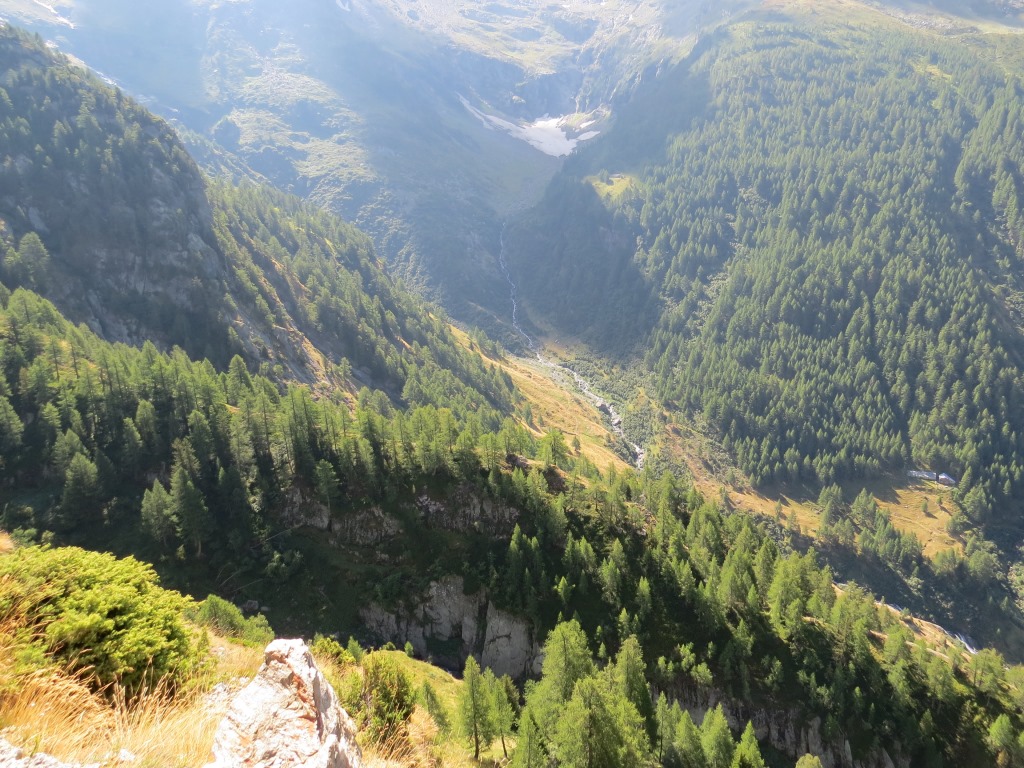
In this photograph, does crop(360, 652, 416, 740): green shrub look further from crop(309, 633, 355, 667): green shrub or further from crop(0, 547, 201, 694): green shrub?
crop(0, 547, 201, 694): green shrub

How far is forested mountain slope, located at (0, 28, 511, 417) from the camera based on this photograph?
133 meters

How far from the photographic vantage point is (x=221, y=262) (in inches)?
6191

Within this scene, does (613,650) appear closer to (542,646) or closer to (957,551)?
Result: (542,646)

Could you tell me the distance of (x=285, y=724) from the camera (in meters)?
12.2

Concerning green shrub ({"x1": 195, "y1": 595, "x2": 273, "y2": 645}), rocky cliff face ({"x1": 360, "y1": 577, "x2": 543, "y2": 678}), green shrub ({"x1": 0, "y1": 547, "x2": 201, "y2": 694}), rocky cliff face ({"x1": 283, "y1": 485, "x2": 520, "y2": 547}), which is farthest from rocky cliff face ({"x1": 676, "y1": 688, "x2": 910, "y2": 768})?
green shrub ({"x1": 0, "y1": 547, "x2": 201, "y2": 694})

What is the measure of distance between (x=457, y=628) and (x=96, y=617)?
202 ft

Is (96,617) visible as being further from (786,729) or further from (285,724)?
(786,729)

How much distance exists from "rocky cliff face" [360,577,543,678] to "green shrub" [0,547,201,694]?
54.7 m

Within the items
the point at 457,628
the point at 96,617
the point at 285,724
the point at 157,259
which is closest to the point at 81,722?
the point at 96,617

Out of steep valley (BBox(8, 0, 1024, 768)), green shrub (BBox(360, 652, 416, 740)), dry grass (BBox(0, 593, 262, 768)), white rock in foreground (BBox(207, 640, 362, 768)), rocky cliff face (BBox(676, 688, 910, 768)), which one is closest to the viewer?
dry grass (BBox(0, 593, 262, 768))

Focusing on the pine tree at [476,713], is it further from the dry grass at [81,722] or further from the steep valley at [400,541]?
the dry grass at [81,722]

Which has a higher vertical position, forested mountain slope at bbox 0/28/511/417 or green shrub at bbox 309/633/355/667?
green shrub at bbox 309/633/355/667

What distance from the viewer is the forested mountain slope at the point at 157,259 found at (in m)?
133

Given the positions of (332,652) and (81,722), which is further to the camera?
(332,652)
